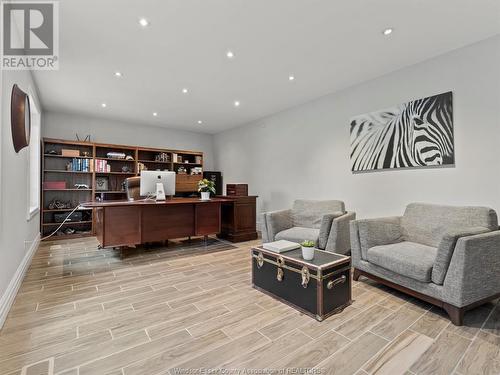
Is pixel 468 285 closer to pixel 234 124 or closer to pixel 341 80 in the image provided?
pixel 341 80

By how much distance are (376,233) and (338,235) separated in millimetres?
584

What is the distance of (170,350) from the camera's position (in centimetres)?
163

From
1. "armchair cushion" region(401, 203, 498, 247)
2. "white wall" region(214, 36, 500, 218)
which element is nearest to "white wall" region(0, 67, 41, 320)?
"armchair cushion" region(401, 203, 498, 247)

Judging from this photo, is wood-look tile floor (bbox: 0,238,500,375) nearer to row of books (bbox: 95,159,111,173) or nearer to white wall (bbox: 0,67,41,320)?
white wall (bbox: 0,67,41,320)

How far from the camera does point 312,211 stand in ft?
12.5

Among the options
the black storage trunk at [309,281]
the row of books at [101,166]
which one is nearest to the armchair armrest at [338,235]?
the black storage trunk at [309,281]

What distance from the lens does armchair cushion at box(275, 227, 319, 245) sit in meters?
3.29

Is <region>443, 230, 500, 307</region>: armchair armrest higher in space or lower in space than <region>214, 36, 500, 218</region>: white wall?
lower

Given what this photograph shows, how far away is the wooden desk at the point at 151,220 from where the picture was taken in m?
3.43

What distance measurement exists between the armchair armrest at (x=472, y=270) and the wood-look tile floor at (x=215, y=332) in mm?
222

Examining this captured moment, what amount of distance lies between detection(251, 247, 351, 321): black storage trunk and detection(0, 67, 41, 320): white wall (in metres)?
2.15

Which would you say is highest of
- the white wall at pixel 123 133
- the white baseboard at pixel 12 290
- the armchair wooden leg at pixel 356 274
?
the white wall at pixel 123 133

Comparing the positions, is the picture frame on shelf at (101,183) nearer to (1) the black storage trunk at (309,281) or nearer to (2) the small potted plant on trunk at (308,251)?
(1) the black storage trunk at (309,281)

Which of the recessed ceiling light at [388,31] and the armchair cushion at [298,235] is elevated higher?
the recessed ceiling light at [388,31]
